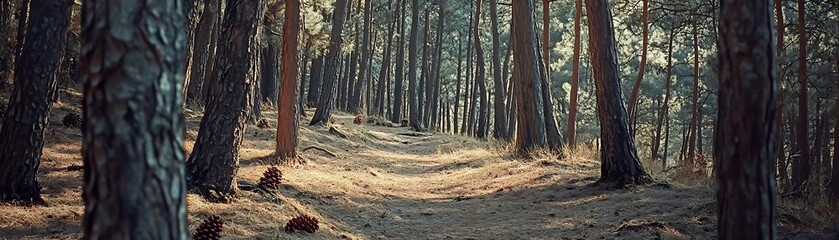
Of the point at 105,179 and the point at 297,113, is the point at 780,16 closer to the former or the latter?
the point at 297,113

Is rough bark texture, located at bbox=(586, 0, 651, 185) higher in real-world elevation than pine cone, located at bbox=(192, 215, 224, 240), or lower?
higher

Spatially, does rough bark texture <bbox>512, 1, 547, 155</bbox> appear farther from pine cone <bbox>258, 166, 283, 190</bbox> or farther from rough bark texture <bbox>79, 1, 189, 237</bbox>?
rough bark texture <bbox>79, 1, 189, 237</bbox>

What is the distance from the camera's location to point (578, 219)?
9617mm

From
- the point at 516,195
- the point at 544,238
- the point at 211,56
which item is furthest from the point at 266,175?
the point at 211,56

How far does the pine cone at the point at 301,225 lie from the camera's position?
7.71m

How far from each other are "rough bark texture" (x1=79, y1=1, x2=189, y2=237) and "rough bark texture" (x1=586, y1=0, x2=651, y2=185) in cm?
905

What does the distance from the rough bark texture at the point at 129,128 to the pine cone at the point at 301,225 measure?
16.0 ft

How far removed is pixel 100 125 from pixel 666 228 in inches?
256

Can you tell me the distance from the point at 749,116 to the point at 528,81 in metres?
11.8

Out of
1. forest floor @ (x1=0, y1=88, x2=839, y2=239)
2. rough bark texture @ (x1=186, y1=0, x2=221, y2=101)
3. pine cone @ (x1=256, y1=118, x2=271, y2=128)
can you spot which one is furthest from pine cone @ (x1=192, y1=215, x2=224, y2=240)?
rough bark texture @ (x1=186, y1=0, x2=221, y2=101)

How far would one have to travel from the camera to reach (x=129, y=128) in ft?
9.02

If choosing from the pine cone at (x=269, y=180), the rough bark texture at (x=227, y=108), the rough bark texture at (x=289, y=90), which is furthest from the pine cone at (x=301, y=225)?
the rough bark texture at (x=289, y=90)

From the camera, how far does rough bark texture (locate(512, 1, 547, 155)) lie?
642 inches

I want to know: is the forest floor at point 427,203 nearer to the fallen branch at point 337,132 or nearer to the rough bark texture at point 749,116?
the rough bark texture at point 749,116
